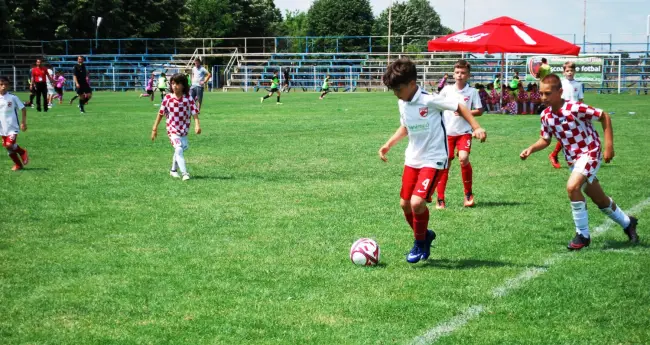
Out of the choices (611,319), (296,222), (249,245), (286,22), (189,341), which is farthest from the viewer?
(286,22)

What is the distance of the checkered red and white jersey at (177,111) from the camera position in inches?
522

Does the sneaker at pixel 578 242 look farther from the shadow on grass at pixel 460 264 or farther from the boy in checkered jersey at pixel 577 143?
the shadow on grass at pixel 460 264

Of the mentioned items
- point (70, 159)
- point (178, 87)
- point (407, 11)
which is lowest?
point (70, 159)

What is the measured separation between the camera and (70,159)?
52.1ft

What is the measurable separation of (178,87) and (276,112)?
17.8 metres

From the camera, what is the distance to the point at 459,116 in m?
10.7

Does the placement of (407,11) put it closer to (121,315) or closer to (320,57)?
(320,57)

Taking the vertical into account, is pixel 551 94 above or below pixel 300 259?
above

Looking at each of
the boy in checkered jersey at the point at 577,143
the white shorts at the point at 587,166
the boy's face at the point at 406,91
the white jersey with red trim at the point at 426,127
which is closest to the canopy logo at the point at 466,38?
the boy in checkered jersey at the point at 577,143

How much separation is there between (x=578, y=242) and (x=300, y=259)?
265 centimetres

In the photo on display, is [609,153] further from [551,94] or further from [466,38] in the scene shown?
[466,38]

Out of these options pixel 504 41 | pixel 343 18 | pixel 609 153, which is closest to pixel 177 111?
pixel 609 153

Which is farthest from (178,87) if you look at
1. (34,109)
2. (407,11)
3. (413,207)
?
(407,11)

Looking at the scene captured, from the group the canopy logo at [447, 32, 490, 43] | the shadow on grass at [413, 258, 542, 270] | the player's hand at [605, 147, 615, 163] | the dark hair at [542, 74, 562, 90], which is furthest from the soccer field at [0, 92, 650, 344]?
the canopy logo at [447, 32, 490, 43]
